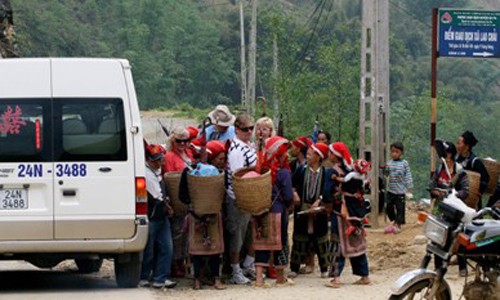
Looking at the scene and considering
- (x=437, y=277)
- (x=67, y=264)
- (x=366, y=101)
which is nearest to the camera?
(x=437, y=277)

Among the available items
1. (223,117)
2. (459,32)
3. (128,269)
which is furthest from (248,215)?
(459,32)

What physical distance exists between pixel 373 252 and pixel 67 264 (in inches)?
165

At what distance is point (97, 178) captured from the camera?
495 inches

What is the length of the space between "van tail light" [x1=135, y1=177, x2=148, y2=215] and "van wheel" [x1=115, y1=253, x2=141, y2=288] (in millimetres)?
521

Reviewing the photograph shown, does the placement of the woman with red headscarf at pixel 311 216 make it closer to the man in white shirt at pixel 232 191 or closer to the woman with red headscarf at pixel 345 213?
the woman with red headscarf at pixel 345 213

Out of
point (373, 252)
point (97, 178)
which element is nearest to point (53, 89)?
point (97, 178)

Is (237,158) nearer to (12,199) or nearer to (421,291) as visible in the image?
(12,199)

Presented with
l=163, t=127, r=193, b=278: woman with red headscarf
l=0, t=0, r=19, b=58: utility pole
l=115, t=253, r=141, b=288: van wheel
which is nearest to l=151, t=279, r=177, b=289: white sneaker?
l=115, t=253, r=141, b=288: van wheel

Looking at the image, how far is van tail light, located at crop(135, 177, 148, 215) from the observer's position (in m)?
12.6

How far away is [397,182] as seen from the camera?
2084 cm

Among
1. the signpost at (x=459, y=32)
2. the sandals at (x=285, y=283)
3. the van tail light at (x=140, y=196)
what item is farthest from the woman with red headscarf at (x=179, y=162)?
the signpost at (x=459, y=32)

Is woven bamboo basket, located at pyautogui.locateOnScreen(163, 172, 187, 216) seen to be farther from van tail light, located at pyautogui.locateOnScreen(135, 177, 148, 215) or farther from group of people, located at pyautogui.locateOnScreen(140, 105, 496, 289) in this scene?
van tail light, located at pyautogui.locateOnScreen(135, 177, 148, 215)

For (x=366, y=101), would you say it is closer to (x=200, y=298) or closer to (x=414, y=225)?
(x=414, y=225)

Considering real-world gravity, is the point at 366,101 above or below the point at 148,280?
above
